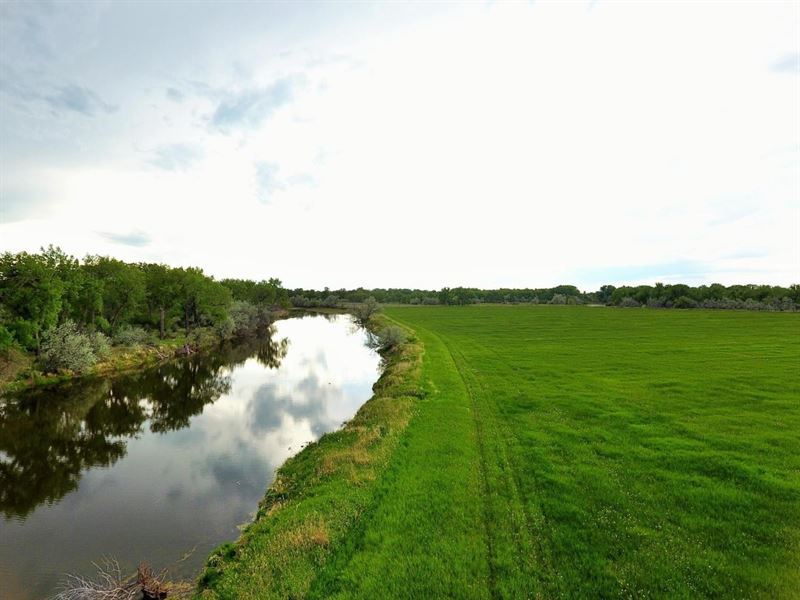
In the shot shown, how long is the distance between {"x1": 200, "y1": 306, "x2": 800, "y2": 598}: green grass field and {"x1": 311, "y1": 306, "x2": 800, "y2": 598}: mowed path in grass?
6cm

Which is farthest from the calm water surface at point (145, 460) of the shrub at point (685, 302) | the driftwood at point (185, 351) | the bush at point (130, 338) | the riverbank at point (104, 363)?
the shrub at point (685, 302)

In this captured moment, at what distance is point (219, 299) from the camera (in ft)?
268

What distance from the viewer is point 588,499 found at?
46.4 ft

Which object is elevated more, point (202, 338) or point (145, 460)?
point (202, 338)

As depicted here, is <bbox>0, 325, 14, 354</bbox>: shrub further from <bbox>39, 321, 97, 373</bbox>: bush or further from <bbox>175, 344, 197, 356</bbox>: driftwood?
<bbox>175, 344, 197, 356</bbox>: driftwood

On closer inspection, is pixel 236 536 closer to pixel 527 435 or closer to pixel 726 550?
pixel 527 435

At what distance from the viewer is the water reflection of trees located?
21562mm

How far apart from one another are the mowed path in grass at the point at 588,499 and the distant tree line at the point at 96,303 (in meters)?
44.7

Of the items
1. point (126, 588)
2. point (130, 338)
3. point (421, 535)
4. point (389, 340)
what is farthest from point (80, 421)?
point (389, 340)

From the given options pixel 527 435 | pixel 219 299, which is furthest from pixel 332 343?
pixel 527 435

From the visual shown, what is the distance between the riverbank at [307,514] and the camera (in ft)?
37.0

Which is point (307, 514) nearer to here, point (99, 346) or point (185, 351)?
point (99, 346)

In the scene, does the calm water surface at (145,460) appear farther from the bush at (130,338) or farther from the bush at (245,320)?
the bush at (245,320)

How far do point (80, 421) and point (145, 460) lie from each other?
1200cm
